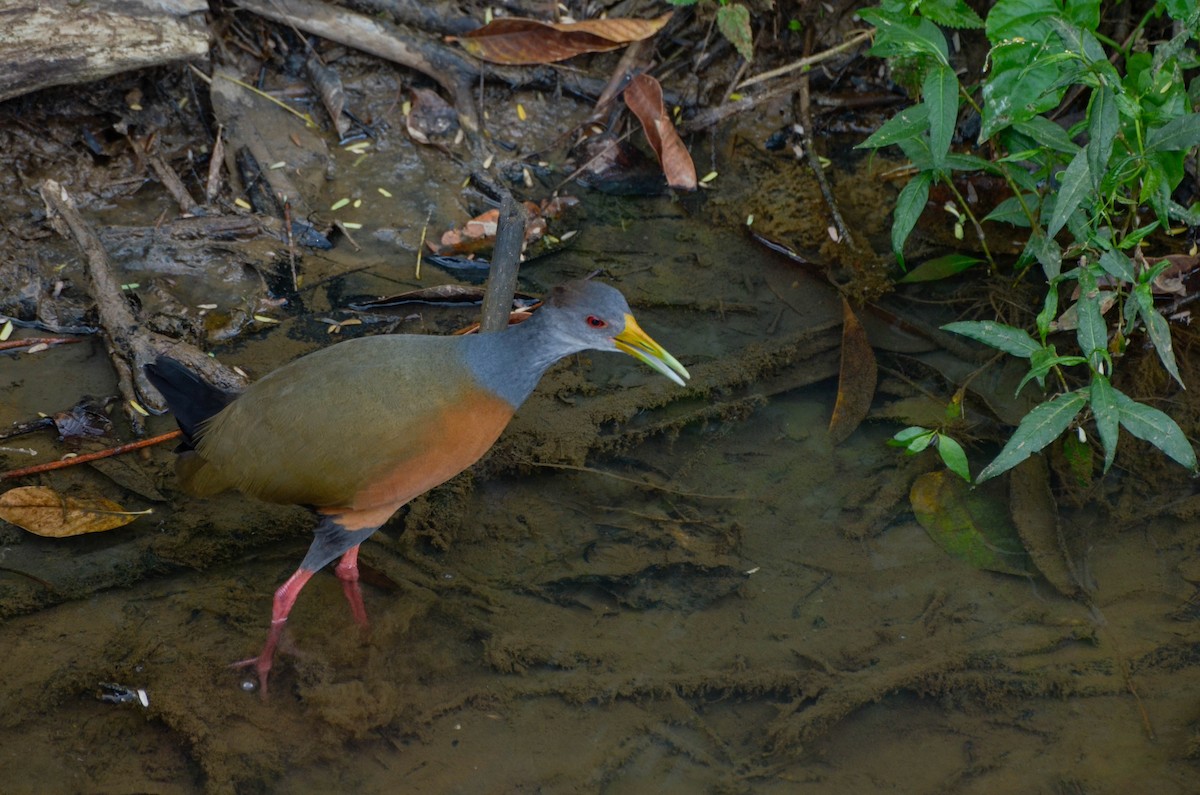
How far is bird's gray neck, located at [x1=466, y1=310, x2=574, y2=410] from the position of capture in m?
3.75

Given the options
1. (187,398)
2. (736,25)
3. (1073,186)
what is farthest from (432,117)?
(1073,186)

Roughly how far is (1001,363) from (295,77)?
4249 millimetres

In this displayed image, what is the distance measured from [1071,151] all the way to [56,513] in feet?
14.1

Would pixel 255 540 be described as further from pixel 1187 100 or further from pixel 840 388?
pixel 1187 100

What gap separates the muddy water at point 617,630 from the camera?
3535mm

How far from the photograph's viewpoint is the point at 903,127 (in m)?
4.46

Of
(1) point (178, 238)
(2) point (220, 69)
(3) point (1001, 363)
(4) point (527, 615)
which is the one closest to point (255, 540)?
(4) point (527, 615)

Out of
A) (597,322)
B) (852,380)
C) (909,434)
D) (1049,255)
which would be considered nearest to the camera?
(597,322)

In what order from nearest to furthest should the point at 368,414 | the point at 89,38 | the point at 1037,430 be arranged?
the point at 368,414 < the point at 1037,430 < the point at 89,38

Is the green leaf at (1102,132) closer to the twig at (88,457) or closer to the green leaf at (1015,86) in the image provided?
the green leaf at (1015,86)

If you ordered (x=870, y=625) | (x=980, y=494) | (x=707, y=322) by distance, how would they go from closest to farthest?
(x=870, y=625)
(x=980, y=494)
(x=707, y=322)

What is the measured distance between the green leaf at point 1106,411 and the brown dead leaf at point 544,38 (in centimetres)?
342

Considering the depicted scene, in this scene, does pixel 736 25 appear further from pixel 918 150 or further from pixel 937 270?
pixel 937 270

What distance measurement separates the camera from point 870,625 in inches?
157
